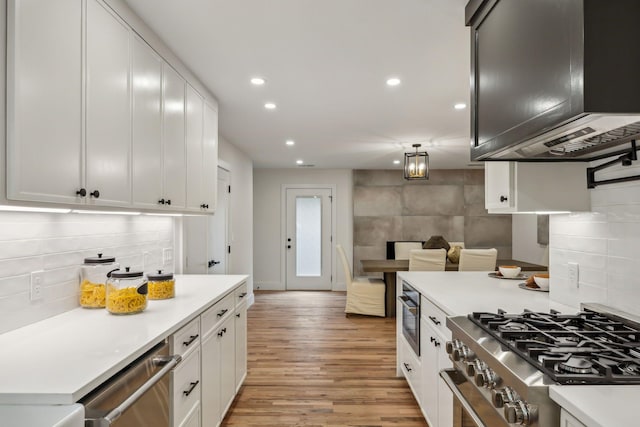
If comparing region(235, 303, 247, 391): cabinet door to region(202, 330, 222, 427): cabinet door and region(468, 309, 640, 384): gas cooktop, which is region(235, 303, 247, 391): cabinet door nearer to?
region(202, 330, 222, 427): cabinet door

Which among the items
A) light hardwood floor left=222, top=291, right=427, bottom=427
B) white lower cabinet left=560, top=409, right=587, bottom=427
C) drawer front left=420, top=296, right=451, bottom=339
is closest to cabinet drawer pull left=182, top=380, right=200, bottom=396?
light hardwood floor left=222, top=291, right=427, bottom=427

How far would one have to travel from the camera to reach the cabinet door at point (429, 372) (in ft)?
7.97

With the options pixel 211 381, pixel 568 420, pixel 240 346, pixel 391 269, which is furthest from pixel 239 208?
pixel 568 420

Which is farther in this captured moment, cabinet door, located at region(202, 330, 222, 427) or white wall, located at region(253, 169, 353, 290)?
white wall, located at region(253, 169, 353, 290)

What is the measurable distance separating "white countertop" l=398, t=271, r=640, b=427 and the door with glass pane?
4.67m

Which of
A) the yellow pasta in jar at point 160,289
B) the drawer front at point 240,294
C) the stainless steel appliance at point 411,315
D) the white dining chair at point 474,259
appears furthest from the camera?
the white dining chair at point 474,259

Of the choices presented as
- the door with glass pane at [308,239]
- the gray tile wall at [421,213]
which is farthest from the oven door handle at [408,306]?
the door with glass pane at [308,239]

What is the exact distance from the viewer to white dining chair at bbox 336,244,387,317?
19.2ft

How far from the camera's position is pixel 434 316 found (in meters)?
2.46

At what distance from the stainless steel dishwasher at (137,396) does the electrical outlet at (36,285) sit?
0.62 metres

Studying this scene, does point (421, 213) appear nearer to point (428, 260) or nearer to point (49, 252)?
point (428, 260)

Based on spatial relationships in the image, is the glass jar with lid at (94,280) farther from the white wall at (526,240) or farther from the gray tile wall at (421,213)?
the white wall at (526,240)

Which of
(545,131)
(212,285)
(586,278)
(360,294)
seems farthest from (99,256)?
(360,294)

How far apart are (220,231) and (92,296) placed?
292 cm
